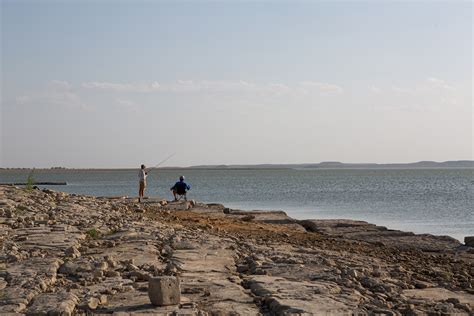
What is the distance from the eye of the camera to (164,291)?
269 inches

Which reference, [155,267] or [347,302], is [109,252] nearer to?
[155,267]

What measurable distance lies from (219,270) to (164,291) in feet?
7.47

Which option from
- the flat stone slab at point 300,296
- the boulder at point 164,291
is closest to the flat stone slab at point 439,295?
the flat stone slab at point 300,296

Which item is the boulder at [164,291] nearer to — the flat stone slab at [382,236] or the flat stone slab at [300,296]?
the flat stone slab at [300,296]

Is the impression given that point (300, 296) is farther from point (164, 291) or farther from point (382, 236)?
point (382, 236)

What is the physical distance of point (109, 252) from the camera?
10.1m

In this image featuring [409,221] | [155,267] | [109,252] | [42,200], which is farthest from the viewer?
[409,221]

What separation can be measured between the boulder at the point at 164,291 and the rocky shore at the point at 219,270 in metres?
0.08

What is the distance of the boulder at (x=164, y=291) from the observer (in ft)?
22.4

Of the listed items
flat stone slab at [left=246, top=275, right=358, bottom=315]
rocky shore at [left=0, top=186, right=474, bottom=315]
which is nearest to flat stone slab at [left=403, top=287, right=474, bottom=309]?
rocky shore at [left=0, top=186, right=474, bottom=315]

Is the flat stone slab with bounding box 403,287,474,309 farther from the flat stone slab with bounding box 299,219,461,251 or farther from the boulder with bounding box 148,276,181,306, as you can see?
the flat stone slab with bounding box 299,219,461,251

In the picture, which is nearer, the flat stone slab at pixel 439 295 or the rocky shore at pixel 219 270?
the rocky shore at pixel 219 270

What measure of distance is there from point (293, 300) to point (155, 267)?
236 cm

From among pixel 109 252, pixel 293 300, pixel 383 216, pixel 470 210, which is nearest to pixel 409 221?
pixel 383 216
